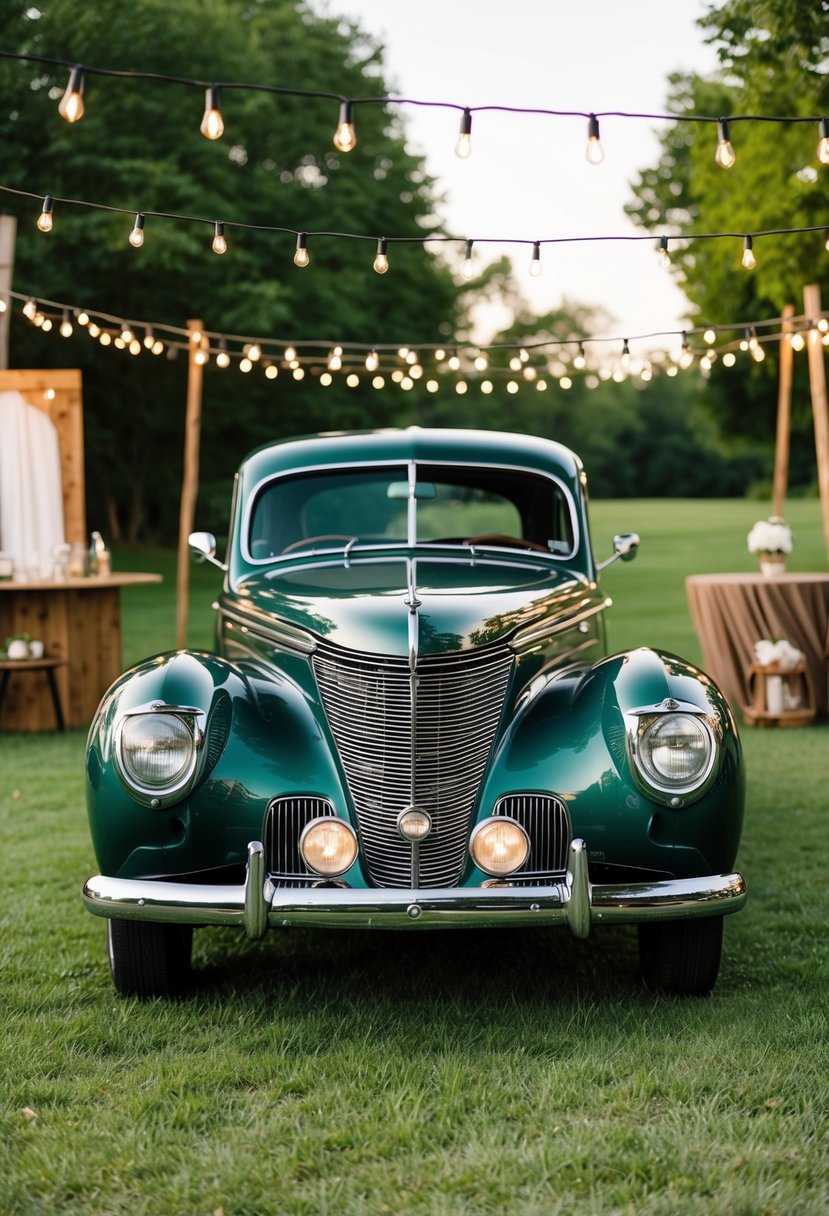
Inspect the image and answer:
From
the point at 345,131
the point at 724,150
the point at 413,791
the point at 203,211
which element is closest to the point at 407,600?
the point at 413,791

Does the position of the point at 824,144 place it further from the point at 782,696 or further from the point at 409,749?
the point at 782,696

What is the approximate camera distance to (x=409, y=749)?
3852 mm

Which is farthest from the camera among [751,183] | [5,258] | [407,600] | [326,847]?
[751,183]

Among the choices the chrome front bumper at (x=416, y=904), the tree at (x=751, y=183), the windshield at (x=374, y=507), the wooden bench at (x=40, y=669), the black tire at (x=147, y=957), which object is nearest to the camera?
the chrome front bumper at (x=416, y=904)

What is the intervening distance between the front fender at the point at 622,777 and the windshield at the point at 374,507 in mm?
1398

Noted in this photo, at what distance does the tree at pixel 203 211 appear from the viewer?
74.3 feet

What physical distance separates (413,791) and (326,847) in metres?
0.31

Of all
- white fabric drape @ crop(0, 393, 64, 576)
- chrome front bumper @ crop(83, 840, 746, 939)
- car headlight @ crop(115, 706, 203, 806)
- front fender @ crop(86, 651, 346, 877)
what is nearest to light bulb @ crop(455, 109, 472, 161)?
front fender @ crop(86, 651, 346, 877)

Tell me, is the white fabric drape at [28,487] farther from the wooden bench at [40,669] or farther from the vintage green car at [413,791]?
the vintage green car at [413,791]

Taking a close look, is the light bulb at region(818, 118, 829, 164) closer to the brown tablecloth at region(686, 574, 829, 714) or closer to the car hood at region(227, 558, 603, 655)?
the car hood at region(227, 558, 603, 655)

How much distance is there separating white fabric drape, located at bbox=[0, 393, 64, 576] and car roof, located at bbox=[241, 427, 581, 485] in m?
4.69

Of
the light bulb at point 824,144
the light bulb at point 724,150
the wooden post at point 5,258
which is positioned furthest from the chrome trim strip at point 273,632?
the wooden post at point 5,258

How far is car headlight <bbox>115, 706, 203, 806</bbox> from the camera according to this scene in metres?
3.78

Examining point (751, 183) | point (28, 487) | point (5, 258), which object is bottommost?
point (28, 487)
